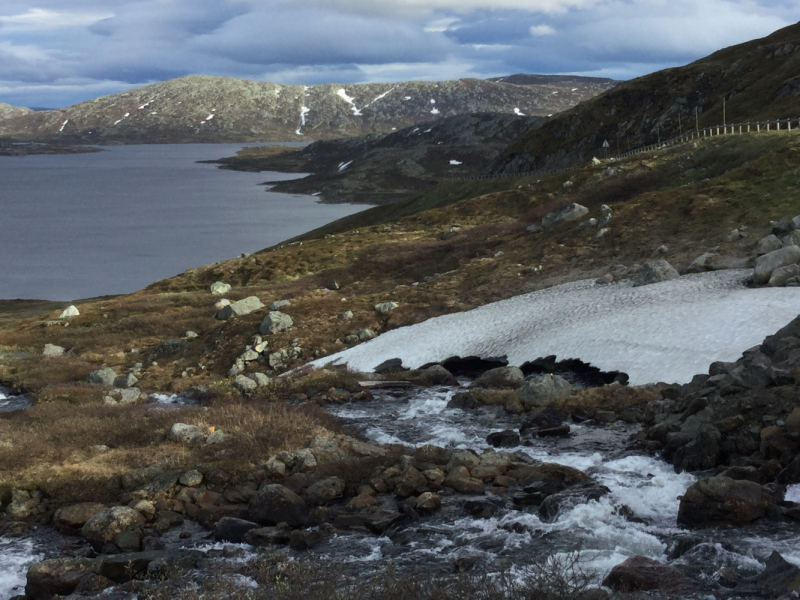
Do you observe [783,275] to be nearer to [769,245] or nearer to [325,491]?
[769,245]

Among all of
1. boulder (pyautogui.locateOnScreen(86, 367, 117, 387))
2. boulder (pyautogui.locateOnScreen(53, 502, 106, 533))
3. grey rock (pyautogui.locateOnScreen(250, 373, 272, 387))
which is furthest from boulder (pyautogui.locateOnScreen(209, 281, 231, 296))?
boulder (pyautogui.locateOnScreen(53, 502, 106, 533))

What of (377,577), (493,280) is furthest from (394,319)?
(377,577)

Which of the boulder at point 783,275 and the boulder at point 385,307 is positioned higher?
the boulder at point 783,275

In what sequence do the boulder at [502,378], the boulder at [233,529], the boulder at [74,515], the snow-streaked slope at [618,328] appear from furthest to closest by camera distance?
the boulder at [502,378] → the snow-streaked slope at [618,328] → the boulder at [74,515] → the boulder at [233,529]

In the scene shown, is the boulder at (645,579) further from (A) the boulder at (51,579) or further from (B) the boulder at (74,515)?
(B) the boulder at (74,515)

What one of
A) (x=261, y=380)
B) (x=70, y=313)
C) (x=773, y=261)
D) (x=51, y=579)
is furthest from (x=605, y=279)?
(x=70, y=313)

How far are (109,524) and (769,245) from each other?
97.8 ft

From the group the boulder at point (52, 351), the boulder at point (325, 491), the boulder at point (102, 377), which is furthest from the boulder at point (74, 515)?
the boulder at point (52, 351)

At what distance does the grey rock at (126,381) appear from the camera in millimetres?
38450

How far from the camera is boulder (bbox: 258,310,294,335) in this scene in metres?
41.9

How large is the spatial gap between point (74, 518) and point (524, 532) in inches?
415

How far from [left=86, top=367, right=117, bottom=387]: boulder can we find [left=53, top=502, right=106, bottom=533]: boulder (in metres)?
22.6

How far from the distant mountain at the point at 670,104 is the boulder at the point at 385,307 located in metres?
74.0

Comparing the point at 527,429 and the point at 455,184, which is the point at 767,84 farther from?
the point at 527,429
